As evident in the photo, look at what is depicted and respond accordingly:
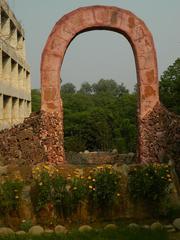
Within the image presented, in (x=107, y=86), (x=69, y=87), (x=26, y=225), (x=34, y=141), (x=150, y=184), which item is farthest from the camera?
(x=69, y=87)

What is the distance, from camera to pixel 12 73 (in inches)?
1025

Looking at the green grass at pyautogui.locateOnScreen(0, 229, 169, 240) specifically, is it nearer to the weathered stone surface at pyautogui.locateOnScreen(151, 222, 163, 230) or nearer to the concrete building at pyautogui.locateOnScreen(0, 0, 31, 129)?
the weathered stone surface at pyautogui.locateOnScreen(151, 222, 163, 230)

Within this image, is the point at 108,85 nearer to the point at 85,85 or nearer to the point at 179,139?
the point at 85,85

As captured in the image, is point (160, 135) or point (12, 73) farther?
point (12, 73)

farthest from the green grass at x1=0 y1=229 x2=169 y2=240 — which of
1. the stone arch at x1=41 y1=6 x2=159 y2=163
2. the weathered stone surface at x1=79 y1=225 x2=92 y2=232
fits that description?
the stone arch at x1=41 y1=6 x2=159 y2=163

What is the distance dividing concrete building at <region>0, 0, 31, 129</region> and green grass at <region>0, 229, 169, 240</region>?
14.3 m

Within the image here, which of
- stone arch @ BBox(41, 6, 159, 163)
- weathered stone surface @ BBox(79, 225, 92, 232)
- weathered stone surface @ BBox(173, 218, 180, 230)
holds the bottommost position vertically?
weathered stone surface @ BBox(79, 225, 92, 232)

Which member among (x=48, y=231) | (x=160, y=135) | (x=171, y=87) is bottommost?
(x=48, y=231)

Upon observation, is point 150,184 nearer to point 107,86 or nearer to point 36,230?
point 36,230

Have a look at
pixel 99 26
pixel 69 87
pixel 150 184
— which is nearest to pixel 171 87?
pixel 99 26

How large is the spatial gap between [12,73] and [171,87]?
9244mm

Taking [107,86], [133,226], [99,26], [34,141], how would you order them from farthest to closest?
[107,86] → [99,26] → [34,141] → [133,226]

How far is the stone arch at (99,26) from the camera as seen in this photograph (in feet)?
33.6

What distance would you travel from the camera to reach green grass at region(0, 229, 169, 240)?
245 inches
